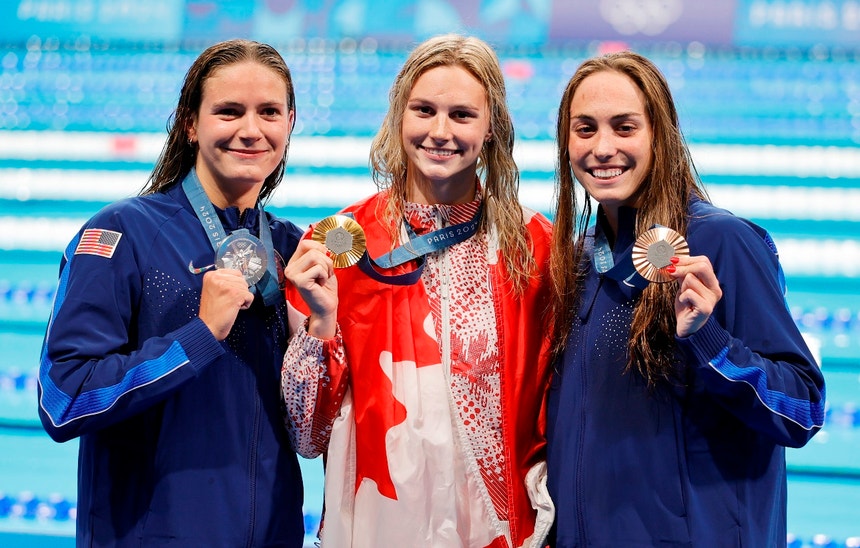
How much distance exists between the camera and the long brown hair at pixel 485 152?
86.3 inches

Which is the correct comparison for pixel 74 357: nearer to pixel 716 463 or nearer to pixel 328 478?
pixel 328 478

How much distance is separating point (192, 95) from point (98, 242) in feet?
1.39

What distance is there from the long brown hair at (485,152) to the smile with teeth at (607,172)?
10.4 inches

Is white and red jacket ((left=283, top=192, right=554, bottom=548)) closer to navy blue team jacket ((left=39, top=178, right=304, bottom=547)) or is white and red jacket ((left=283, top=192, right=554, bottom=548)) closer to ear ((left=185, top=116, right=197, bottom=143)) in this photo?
navy blue team jacket ((left=39, top=178, right=304, bottom=547))

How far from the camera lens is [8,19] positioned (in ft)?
26.2

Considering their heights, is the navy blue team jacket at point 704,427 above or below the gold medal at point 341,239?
below

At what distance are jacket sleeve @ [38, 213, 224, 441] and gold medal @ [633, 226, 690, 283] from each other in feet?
2.75

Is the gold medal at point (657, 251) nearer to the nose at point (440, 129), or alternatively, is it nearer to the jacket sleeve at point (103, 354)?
the nose at point (440, 129)

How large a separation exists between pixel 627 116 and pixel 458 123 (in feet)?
1.22

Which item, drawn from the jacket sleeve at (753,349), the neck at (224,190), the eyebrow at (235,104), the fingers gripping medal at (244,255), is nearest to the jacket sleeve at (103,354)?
the fingers gripping medal at (244,255)

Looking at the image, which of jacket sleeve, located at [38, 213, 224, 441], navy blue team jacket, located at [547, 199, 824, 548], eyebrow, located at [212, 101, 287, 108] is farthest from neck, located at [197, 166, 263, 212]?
navy blue team jacket, located at [547, 199, 824, 548]

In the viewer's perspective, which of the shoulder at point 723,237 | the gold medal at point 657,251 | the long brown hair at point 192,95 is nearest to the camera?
the gold medal at point 657,251

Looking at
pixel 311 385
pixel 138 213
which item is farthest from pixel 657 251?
pixel 138 213

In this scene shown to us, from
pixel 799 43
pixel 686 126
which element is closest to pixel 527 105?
pixel 686 126
